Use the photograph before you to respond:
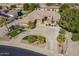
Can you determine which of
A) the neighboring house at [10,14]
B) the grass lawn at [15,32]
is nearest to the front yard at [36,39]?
the grass lawn at [15,32]

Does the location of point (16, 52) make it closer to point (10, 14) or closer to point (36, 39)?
point (36, 39)

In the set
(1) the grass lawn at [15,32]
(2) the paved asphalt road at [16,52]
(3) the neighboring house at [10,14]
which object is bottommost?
(2) the paved asphalt road at [16,52]

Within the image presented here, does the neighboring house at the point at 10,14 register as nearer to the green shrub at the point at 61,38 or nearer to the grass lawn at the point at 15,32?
the grass lawn at the point at 15,32

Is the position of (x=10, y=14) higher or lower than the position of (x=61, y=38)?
higher

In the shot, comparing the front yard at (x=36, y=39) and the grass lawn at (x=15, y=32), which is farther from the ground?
the grass lawn at (x=15, y=32)

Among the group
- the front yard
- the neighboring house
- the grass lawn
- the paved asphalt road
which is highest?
the neighboring house

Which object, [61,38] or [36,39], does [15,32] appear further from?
[61,38]

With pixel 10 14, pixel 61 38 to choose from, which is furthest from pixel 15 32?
pixel 61 38

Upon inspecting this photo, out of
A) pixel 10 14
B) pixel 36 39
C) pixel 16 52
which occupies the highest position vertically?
pixel 10 14

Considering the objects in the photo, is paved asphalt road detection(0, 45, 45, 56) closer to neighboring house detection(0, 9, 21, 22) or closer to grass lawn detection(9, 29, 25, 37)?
grass lawn detection(9, 29, 25, 37)

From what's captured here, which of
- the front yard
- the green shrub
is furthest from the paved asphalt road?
the green shrub

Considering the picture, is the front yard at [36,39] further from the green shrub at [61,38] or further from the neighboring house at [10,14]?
the neighboring house at [10,14]

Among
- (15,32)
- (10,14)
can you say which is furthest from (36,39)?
(10,14)
